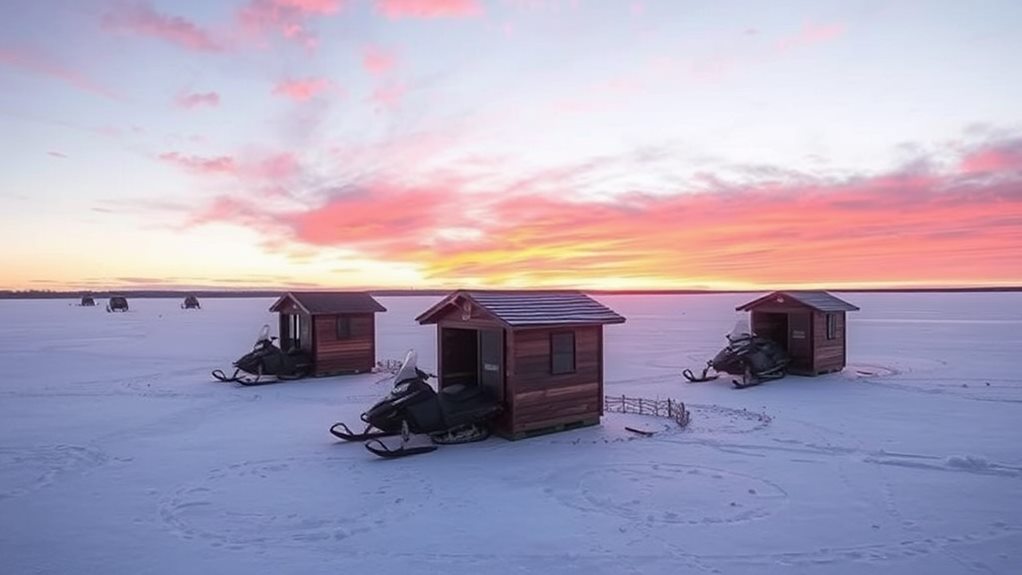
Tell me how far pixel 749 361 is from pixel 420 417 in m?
12.7

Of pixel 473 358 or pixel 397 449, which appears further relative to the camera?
pixel 473 358

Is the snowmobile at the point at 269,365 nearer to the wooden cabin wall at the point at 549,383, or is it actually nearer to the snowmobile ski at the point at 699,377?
the wooden cabin wall at the point at 549,383

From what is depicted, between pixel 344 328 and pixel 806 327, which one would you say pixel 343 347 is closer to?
pixel 344 328

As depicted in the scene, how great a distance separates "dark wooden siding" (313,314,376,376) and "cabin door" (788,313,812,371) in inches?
622

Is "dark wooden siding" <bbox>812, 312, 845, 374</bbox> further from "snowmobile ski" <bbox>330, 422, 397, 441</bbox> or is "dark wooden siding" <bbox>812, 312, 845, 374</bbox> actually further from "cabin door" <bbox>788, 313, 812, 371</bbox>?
"snowmobile ski" <bbox>330, 422, 397, 441</bbox>

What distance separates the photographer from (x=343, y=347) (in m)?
23.0

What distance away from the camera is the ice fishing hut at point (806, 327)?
2167 cm

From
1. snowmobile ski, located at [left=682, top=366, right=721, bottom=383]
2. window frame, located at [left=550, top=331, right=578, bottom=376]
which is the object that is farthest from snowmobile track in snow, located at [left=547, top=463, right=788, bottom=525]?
snowmobile ski, located at [left=682, top=366, right=721, bottom=383]

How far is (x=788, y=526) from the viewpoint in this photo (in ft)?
26.5

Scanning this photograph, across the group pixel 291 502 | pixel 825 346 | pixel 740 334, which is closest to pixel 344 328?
pixel 291 502

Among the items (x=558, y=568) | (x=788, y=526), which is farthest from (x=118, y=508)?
(x=788, y=526)

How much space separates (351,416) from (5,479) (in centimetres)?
686

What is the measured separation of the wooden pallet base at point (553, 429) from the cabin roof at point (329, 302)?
37.8 ft

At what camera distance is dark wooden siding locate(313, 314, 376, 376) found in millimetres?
22375
